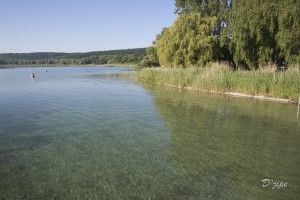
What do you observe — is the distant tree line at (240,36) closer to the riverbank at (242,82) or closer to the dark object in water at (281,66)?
the dark object in water at (281,66)

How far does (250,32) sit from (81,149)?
952 inches

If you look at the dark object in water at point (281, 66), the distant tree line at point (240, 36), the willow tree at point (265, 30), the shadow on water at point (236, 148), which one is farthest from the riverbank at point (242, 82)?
the dark object in water at point (281, 66)

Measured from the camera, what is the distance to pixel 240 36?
29641 millimetres

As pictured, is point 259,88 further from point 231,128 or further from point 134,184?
point 134,184

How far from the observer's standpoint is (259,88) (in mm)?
23875

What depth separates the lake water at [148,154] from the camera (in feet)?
24.2

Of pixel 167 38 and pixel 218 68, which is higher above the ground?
pixel 167 38

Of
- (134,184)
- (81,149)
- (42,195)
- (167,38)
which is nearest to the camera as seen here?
(42,195)

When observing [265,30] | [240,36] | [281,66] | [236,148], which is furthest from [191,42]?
[236,148]

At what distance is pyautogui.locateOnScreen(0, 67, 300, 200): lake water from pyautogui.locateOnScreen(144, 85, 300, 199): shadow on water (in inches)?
1.3

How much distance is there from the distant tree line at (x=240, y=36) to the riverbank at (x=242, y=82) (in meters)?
3.92

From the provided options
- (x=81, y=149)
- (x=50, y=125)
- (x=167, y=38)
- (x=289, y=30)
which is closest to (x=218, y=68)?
(x=289, y=30)

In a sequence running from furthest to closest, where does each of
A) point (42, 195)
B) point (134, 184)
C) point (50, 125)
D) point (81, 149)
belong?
1. point (50, 125)
2. point (81, 149)
3. point (134, 184)
4. point (42, 195)

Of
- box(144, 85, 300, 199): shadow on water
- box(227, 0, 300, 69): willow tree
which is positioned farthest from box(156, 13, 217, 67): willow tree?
box(144, 85, 300, 199): shadow on water
